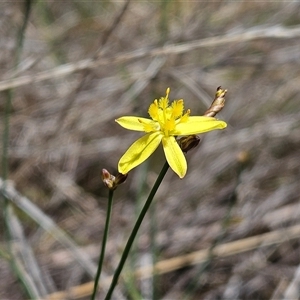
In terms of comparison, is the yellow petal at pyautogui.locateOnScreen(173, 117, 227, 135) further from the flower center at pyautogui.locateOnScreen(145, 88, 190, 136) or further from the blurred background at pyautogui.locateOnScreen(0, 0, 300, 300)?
the blurred background at pyautogui.locateOnScreen(0, 0, 300, 300)

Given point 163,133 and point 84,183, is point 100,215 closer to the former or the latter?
point 84,183

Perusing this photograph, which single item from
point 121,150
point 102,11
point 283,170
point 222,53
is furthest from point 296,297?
point 102,11

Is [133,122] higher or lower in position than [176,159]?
higher

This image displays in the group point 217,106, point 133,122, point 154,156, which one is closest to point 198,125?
point 217,106

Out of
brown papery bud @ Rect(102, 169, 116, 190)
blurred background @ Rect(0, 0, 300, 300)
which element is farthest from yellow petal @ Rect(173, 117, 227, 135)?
blurred background @ Rect(0, 0, 300, 300)

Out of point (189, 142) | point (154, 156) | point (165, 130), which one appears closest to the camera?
point (189, 142)

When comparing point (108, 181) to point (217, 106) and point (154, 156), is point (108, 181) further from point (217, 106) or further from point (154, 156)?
point (154, 156)

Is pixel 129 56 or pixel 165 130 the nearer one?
pixel 165 130

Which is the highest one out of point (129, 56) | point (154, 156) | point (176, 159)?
point (154, 156)

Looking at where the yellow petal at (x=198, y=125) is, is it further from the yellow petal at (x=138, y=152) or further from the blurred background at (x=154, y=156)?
the blurred background at (x=154, y=156)
